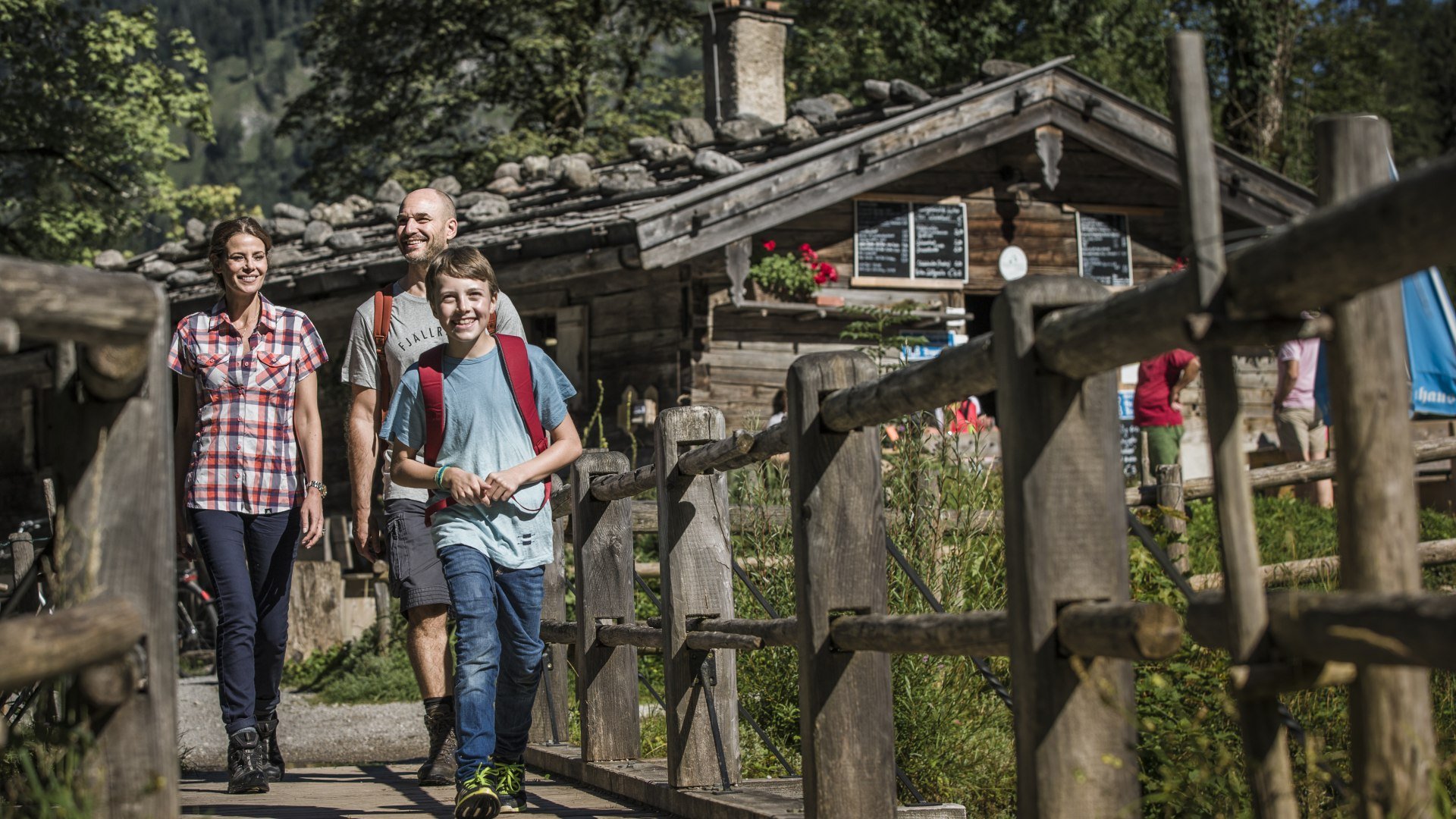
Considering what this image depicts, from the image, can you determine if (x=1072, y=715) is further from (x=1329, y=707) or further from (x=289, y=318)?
(x=289, y=318)

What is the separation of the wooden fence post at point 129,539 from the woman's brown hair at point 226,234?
2735 mm

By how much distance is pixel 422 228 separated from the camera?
524 centimetres

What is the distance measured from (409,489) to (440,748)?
950 mm

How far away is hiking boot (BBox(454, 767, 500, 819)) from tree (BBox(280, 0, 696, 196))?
21591mm

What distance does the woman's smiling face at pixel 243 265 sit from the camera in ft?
17.1

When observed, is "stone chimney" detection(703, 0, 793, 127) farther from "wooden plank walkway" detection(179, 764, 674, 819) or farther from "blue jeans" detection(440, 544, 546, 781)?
"blue jeans" detection(440, 544, 546, 781)

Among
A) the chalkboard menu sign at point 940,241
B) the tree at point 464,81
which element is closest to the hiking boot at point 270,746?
the chalkboard menu sign at point 940,241

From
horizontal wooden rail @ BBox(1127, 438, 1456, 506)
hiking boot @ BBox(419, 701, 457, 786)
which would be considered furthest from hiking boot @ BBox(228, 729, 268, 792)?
horizontal wooden rail @ BBox(1127, 438, 1456, 506)

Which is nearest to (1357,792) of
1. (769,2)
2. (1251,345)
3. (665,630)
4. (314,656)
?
(1251,345)

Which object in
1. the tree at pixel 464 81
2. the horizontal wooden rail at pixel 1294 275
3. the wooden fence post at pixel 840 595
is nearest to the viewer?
the horizontal wooden rail at pixel 1294 275

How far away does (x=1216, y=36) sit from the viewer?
26391mm

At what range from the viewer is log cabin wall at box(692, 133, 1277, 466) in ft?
43.0

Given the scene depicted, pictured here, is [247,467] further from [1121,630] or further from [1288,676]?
[1288,676]

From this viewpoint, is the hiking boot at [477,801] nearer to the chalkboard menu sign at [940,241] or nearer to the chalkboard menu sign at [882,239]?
the chalkboard menu sign at [882,239]
